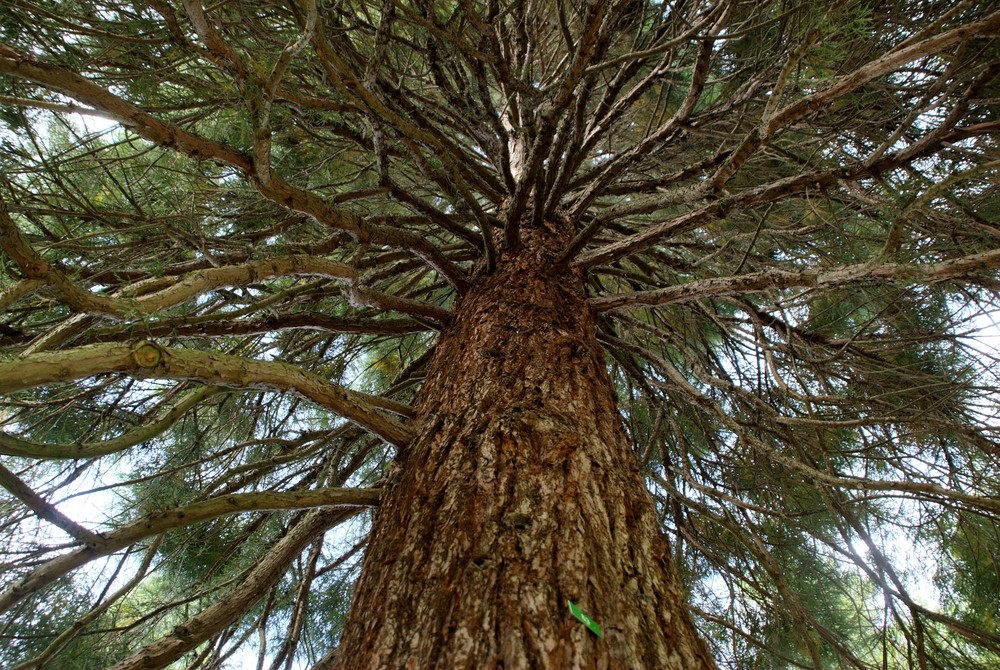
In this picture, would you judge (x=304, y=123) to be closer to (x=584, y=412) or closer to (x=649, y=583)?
(x=584, y=412)

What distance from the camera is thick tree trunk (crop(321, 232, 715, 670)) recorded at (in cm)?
92

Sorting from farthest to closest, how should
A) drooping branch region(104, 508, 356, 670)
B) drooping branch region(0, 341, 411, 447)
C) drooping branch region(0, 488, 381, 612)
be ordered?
drooping branch region(104, 508, 356, 670) < drooping branch region(0, 488, 381, 612) < drooping branch region(0, 341, 411, 447)

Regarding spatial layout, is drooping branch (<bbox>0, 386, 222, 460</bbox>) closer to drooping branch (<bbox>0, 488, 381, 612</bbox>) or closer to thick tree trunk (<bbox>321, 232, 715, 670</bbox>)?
drooping branch (<bbox>0, 488, 381, 612</bbox>)

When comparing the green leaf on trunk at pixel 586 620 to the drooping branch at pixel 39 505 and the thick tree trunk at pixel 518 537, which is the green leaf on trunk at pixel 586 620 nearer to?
the thick tree trunk at pixel 518 537

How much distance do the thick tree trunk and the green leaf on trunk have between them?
0.03ft

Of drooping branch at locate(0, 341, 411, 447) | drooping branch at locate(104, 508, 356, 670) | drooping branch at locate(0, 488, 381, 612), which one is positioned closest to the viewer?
drooping branch at locate(0, 341, 411, 447)

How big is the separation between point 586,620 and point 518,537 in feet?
0.69

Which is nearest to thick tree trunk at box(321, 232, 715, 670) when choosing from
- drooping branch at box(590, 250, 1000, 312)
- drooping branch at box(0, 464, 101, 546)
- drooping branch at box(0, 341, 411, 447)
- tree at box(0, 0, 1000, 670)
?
tree at box(0, 0, 1000, 670)

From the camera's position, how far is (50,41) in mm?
1511

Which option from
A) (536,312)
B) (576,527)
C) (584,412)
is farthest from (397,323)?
(576,527)

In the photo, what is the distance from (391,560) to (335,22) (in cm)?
177

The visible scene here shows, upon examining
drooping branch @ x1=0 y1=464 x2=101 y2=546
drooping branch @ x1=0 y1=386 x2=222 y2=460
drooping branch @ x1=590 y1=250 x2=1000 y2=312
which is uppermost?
drooping branch @ x1=590 y1=250 x2=1000 y2=312

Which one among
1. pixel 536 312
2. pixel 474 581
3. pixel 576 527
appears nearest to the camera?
pixel 474 581

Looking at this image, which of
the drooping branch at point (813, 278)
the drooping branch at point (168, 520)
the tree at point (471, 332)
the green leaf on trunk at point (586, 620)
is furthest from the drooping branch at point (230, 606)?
the drooping branch at point (813, 278)
